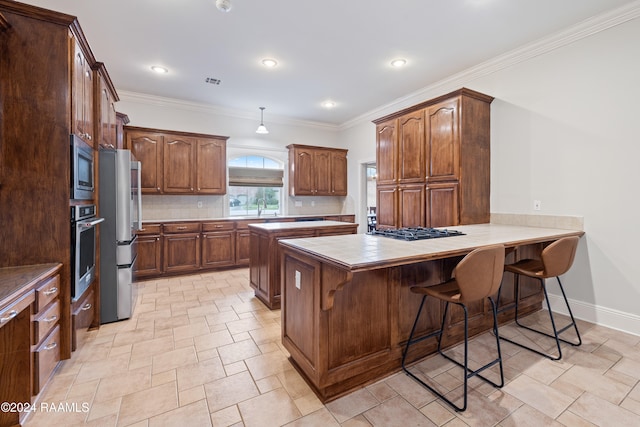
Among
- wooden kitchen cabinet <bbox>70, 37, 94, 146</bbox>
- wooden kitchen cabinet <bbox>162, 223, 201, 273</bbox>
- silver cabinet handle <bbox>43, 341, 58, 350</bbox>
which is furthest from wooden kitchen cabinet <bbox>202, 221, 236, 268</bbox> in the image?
silver cabinet handle <bbox>43, 341, 58, 350</bbox>

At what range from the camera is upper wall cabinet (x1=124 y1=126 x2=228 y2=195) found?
4664mm

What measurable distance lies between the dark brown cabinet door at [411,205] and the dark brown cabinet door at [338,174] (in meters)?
2.49

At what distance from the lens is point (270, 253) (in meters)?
3.21

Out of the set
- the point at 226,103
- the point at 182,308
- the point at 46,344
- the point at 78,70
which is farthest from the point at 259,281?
the point at 226,103

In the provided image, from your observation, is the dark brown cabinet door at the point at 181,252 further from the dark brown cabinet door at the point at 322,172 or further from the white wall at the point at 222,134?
the dark brown cabinet door at the point at 322,172

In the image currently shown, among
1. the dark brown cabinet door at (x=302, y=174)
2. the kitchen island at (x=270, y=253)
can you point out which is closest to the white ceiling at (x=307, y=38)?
the dark brown cabinet door at (x=302, y=174)

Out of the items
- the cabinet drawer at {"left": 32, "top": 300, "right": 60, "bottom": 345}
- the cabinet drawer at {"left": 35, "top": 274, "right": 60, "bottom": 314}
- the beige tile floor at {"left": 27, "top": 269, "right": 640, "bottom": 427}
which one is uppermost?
the cabinet drawer at {"left": 35, "top": 274, "right": 60, "bottom": 314}

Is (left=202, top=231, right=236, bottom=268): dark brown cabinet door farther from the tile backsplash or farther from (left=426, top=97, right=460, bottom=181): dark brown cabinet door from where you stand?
(left=426, top=97, right=460, bottom=181): dark brown cabinet door

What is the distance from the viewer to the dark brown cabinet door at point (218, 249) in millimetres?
4892

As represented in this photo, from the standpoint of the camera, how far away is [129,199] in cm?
298

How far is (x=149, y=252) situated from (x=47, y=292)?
2.73m

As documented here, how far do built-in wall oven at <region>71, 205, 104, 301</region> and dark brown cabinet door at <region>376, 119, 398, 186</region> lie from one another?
354cm

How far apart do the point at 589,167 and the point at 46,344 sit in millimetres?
4722

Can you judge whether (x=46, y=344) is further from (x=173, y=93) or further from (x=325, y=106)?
(x=325, y=106)
